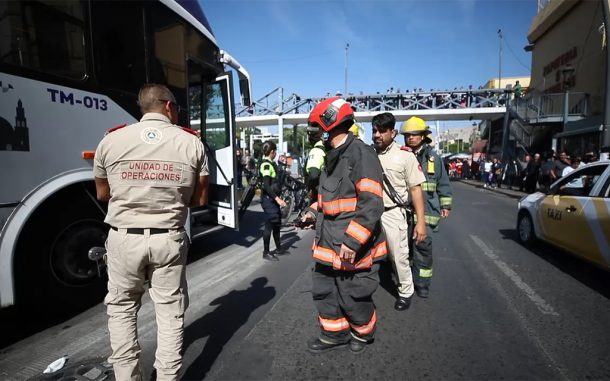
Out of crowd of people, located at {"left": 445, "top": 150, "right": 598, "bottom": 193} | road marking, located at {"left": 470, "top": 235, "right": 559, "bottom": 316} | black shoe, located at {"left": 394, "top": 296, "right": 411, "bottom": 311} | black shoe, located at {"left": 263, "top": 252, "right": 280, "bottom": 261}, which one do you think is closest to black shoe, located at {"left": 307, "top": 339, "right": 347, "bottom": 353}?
black shoe, located at {"left": 394, "top": 296, "right": 411, "bottom": 311}

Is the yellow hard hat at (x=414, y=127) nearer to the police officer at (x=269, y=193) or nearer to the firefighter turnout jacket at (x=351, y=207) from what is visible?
the firefighter turnout jacket at (x=351, y=207)

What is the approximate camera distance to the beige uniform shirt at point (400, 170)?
3287 mm

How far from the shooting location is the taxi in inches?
155

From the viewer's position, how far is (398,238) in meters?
3.38

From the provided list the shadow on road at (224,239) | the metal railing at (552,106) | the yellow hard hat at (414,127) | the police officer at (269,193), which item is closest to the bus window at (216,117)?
the police officer at (269,193)

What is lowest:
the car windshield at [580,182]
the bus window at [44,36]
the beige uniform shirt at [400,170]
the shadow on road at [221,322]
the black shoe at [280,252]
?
the black shoe at [280,252]

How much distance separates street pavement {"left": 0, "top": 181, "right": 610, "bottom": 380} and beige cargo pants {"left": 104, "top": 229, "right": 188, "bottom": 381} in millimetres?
434

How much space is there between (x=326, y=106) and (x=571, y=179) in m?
4.49

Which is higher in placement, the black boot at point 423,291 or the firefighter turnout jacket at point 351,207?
the firefighter turnout jacket at point 351,207

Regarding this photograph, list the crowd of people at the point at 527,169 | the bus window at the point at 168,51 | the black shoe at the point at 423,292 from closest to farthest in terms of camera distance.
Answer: the black shoe at the point at 423,292 → the bus window at the point at 168,51 → the crowd of people at the point at 527,169

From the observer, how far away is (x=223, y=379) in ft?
7.70

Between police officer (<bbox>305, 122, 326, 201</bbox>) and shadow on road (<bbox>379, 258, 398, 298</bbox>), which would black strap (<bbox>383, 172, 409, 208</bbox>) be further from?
shadow on road (<bbox>379, 258, 398, 298</bbox>)

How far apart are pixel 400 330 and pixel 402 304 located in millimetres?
476

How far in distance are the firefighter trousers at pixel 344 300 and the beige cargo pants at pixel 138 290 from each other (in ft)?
3.43
